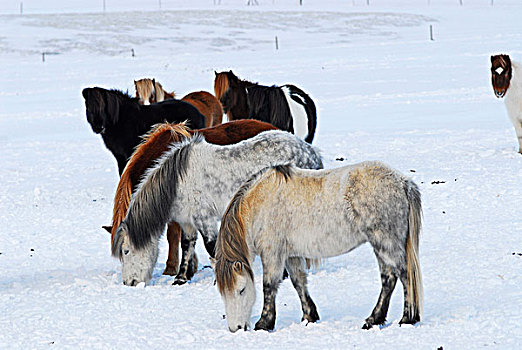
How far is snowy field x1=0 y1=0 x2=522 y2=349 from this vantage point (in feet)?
15.4

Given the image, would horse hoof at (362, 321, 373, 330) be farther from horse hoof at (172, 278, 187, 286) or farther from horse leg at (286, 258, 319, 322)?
horse hoof at (172, 278, 187, 286)

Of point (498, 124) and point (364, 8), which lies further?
point (364, 8)

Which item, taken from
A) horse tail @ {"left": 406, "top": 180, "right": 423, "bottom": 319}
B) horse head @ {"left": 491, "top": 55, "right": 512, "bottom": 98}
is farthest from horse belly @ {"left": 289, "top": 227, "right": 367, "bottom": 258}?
horse head @ {"left": 491, "top": 55, "right": 512, "bottom": 98}

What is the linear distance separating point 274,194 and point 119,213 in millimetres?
2031

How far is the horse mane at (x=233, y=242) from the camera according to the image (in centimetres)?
462

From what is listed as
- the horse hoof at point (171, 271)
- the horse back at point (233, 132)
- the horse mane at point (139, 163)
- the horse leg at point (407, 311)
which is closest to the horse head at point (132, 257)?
the horse mane at point (139, 163)

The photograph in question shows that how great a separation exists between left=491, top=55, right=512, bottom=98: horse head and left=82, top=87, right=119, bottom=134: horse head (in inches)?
248

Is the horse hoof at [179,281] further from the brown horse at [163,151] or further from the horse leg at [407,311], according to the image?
the horse leg at [407,311]

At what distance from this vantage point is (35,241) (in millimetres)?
7949

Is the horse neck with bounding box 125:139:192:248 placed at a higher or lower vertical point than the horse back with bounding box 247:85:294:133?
lower

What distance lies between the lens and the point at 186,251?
657 centimetres

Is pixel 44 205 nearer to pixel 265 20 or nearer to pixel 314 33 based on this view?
pixel 314 33

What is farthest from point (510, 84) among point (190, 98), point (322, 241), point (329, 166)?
point (322, 241)

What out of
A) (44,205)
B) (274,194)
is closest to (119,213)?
(274,194)
